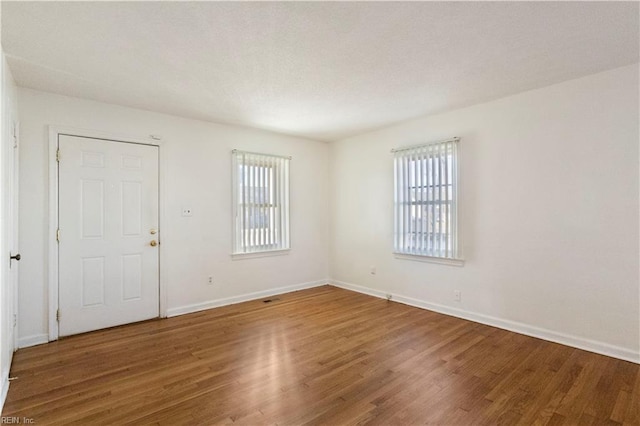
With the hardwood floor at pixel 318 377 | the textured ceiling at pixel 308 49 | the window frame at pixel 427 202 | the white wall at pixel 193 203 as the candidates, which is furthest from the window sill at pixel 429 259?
the textured ceiling at pixel 308 49

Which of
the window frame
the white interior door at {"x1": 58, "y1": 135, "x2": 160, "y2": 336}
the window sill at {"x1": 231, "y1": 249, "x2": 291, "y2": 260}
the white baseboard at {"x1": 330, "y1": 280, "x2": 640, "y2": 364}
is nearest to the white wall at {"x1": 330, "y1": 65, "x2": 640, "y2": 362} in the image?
the white baseboard at {"x1": 330, "y1": 280, "x2": 640, "y2": 364}

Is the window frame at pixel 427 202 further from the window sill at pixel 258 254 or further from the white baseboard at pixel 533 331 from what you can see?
the window sill at pixel 258 254

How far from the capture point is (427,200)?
4242mm

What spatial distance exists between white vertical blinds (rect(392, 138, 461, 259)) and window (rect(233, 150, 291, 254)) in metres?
1.76

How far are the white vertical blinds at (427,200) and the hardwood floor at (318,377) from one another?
1012 mm

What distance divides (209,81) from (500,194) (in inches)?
129

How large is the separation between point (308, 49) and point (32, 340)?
3.80m

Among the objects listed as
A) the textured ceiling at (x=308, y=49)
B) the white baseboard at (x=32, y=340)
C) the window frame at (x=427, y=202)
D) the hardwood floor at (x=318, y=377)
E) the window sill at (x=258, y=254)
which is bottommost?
the hardwood floor at (x=318, y=377)

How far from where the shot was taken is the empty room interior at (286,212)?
2.18 meters

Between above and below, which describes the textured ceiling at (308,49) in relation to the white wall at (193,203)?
above

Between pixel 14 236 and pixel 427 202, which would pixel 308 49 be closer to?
pixel 427 202

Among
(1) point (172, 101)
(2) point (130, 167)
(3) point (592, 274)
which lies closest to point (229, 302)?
(2) point (130, 167)

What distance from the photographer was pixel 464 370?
8.67 ft

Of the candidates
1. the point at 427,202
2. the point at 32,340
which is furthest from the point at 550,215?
the point at 32,340
